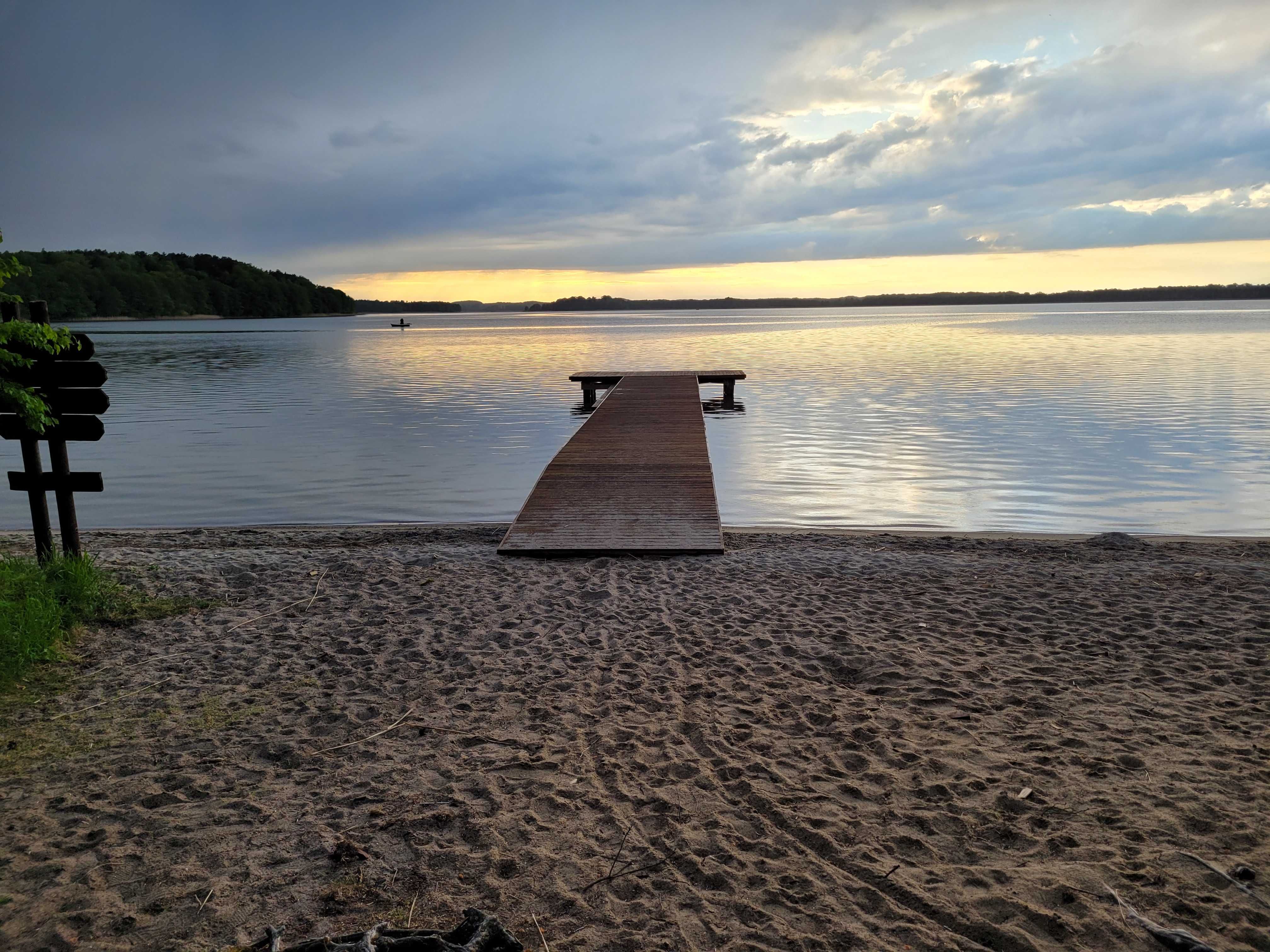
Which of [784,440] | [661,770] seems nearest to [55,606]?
[661,770]

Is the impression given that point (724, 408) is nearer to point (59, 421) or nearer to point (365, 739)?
point (59, 421)

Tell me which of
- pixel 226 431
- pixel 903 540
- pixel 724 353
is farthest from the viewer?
pixel 724 353

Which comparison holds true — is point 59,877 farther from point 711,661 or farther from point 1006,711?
point 1006,711

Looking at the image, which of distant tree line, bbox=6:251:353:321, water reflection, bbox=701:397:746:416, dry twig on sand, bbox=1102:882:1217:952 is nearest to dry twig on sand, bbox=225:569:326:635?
dry twig on sand, bbox=1102:882:1217:952

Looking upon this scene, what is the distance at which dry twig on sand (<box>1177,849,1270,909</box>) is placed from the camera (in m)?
2.83

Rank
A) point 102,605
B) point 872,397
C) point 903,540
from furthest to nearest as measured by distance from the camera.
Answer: point 872,397, point 903,540, point 102,605

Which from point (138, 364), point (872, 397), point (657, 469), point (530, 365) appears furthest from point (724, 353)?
point (657, 469)

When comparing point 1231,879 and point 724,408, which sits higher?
point 724,408

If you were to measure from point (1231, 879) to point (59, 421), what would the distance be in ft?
24.9

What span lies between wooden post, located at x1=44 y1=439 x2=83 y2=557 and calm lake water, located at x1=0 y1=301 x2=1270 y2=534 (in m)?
4.21

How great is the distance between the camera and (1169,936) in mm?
2641

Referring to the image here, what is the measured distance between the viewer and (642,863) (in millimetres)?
3139

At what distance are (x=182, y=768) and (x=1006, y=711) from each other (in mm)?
4200

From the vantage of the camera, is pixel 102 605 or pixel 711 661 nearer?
pixel 711 661
